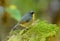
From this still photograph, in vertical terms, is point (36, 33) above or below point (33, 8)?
below

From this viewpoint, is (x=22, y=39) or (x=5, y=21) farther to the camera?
(x=5, y=21)

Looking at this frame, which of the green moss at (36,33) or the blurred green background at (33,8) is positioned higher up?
the blurred green background at (33,8)

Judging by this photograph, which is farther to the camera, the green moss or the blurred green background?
the blurred green background

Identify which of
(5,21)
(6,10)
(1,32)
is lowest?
(1,32)

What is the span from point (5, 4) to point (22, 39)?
824 mm

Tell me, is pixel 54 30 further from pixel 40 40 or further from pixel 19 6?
pixel 19 6

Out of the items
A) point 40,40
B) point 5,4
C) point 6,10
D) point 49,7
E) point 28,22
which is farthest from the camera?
point 49,7

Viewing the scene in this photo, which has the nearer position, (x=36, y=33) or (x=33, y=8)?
(x=36, y=33)

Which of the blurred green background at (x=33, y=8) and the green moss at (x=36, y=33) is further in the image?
the blurred green background at (x=33, y=8)

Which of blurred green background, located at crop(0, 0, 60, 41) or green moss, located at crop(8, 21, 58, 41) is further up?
blurred green background, located at crop(0, 0, 60, 41)

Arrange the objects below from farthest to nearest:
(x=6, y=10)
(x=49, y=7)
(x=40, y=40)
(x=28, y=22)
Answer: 1. (x=49, y=7)
2. (x=6, y=10)
3. (x=28, y=22)
4. (x=40, y=40)

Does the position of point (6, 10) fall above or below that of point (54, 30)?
above

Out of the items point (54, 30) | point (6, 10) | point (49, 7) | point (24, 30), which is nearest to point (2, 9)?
point (6, 10)

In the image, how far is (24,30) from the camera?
0.98 meters
